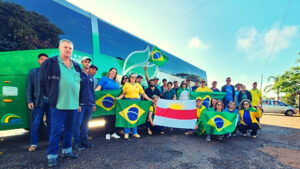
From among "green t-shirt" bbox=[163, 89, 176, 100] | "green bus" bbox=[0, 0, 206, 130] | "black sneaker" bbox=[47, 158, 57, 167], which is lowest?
"black sneaker" bbox=[47, 158, 57, 167]

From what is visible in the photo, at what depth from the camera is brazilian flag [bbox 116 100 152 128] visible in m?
4.41

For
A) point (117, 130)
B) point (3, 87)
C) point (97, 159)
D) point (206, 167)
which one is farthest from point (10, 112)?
point (206, 167)

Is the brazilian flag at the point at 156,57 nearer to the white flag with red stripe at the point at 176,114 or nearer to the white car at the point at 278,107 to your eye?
the white flag with red stripe at the point at 176,114

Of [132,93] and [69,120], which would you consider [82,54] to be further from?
[69,120]

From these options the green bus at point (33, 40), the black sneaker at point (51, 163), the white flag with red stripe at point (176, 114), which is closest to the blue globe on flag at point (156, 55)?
the green bus at point (33, 40)

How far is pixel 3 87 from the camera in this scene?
9.86 ft

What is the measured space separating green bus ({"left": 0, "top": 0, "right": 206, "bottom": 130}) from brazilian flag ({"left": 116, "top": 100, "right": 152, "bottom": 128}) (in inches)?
45.0

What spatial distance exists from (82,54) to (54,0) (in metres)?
1.39

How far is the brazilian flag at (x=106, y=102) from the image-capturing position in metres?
4.30

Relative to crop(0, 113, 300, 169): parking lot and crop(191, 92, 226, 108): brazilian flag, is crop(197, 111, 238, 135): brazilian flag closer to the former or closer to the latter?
crop(0, 113, 300, 169): parking lot

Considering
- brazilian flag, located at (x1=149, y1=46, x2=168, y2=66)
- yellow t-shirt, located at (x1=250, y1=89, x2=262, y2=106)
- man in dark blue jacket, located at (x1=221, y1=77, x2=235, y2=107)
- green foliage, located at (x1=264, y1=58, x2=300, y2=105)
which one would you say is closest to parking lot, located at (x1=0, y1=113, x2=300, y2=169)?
man in dark blue jacket, located at (x1=221, y1=77, x2=235, y2=107)

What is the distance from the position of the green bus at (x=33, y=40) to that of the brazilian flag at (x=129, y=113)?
114 cm

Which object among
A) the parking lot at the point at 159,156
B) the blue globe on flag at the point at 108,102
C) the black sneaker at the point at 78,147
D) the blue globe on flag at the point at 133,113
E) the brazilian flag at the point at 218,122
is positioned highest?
the blue globe on flag at the point at 108,102

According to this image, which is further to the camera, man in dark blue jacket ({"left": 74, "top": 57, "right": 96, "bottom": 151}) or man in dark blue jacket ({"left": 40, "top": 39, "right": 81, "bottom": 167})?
man in dark blue jacket ({"left": 74, "top": 57, "right": 96, "bottom": 151})
